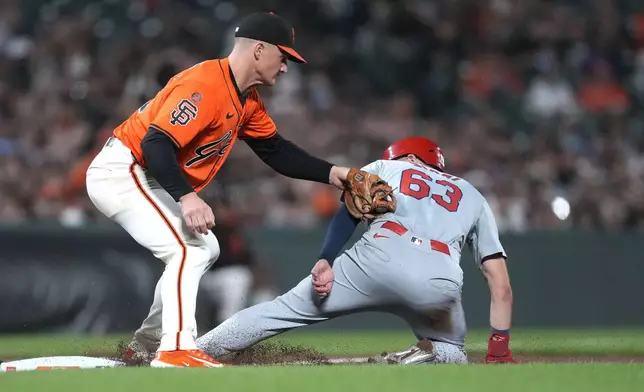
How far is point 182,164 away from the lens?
5.56 m

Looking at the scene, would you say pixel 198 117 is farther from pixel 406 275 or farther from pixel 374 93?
pixel 374 93

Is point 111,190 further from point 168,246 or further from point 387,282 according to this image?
point 387,282

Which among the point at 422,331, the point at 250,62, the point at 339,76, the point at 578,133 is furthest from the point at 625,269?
the point at 250,62

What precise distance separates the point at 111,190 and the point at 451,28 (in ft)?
29.2

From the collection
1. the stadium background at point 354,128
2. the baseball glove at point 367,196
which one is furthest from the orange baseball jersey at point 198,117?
the stadium background at point 354,128

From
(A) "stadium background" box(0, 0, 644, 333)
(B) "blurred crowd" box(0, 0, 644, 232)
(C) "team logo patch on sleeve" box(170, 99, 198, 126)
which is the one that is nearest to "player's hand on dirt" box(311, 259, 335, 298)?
(C) "team logo patch on sleeve" box(170, 99, 198, 126)

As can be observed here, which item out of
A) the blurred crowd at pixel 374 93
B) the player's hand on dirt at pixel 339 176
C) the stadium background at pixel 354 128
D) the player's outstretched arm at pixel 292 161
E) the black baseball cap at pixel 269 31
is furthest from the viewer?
the blurred crowd at pixel 374 93

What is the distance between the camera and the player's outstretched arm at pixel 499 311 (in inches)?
221

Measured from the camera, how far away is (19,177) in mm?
10719

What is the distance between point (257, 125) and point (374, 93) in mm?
7032

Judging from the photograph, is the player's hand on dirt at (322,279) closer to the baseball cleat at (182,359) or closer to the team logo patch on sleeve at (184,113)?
the baseball cleat at (182,359)

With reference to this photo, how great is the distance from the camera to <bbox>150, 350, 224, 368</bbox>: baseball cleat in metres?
5.04

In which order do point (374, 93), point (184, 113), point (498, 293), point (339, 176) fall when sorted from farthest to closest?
point (374, 93) < point (339, 176) < point (498, 293) < point (184, 113)

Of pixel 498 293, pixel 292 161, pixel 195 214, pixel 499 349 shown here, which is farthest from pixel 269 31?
pixel 499 349
